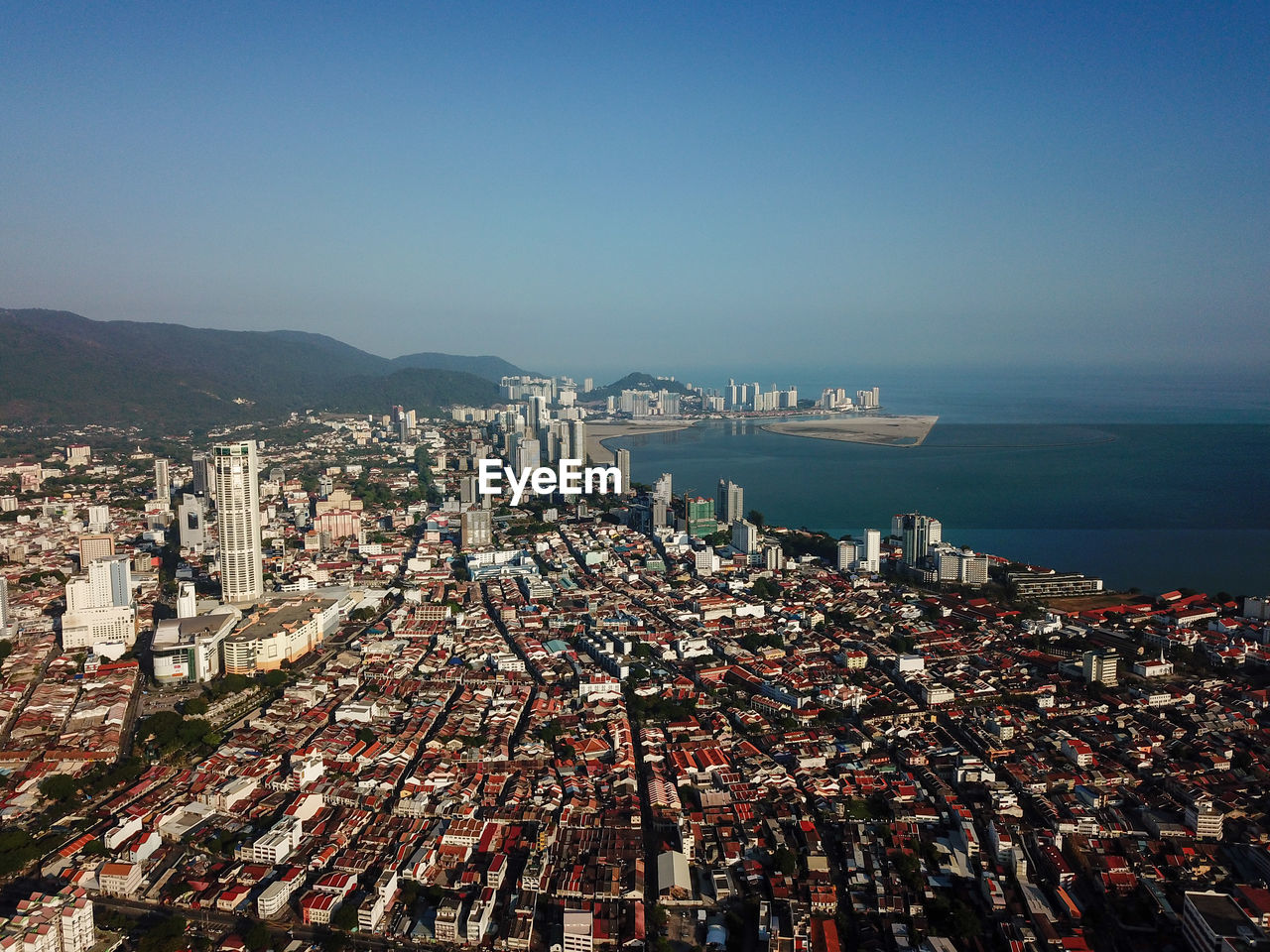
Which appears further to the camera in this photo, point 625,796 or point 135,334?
point 135,334

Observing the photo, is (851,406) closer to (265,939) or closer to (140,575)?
(140,575)

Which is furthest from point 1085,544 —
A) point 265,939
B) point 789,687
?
point 265,939

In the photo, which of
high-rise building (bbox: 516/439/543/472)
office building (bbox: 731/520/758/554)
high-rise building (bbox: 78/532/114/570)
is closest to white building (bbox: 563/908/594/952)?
office building (bbox: 731/520/758/554)

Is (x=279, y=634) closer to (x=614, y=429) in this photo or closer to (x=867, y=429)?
(x=614, y=429)

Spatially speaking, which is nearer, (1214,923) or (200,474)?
(1214,923)

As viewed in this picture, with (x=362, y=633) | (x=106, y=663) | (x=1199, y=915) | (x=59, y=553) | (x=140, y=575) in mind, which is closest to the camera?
(x=1199, y=915)

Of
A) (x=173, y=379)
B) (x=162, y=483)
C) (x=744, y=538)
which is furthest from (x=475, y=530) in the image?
(x=173, y=379)

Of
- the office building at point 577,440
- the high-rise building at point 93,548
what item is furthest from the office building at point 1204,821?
the office building at point 577,440
